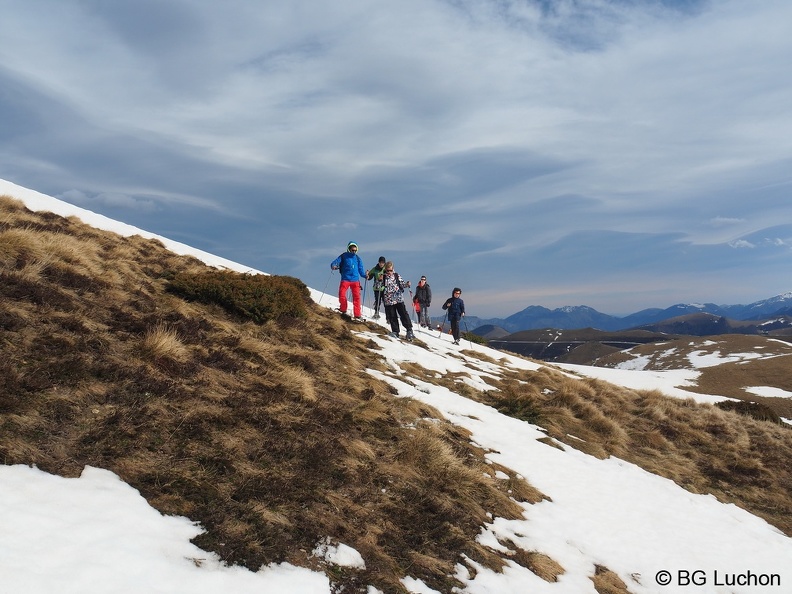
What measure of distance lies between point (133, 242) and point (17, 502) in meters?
15.0

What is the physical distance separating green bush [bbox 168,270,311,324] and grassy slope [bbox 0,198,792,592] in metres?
0.37

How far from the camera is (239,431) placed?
5.50 m

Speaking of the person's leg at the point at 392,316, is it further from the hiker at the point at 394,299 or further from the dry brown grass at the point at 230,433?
the dry brown grass at the point at 230,433

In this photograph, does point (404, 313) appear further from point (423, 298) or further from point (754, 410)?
point (754, 410)

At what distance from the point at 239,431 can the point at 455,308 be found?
1735 centimetres

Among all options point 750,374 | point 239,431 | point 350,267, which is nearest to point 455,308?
point 350,267

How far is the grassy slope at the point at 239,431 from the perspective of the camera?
4250 millimetres

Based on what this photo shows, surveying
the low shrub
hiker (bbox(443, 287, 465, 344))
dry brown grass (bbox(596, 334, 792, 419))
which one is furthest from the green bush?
dry brown grass (bbox(596, 334, 792, 419))

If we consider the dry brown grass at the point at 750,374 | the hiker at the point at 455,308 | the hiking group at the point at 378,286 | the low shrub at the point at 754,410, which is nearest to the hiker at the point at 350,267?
the hiking group at the point at 378,286

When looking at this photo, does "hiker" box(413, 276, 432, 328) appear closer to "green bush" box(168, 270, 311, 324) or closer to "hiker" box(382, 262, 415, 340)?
"hiker" box(382, 262, 415, 340)

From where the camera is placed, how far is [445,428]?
332 inches

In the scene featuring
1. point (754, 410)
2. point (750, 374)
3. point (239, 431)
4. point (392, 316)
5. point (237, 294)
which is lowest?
point (750, 374)

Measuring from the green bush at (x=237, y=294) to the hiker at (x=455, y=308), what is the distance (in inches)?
448

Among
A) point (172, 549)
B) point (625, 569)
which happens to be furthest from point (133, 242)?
point (625, 569)
